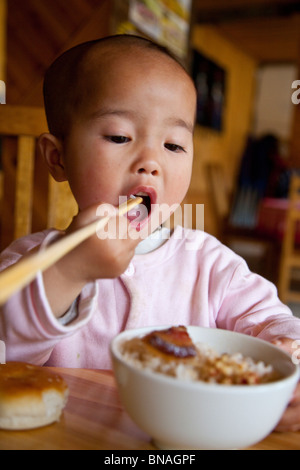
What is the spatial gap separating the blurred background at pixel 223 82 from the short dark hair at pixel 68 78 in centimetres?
30

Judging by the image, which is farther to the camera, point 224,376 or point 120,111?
point 120,111

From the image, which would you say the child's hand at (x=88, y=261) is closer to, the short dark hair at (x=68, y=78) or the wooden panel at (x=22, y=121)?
the short dark hair at (x=68, y=78)

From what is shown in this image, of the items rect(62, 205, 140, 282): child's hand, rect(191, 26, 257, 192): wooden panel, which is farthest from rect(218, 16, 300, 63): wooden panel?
rect(62, 205, 140, 282): child's hand

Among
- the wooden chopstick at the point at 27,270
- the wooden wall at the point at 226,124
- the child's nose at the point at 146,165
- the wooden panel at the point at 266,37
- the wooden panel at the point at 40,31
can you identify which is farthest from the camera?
the wooden wall at the point at 226,124

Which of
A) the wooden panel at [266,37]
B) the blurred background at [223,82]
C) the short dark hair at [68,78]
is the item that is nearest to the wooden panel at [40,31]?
the blurred background at [223,82]

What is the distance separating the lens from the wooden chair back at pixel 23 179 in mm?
1103

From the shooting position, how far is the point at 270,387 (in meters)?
0.37

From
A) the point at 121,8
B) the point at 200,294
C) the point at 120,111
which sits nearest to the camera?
the point at 120,111

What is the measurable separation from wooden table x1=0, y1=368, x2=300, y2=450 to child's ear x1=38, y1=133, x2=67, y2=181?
0.46 m

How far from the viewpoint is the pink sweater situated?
2.66ft

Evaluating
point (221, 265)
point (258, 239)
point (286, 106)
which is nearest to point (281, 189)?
point (258, 239)

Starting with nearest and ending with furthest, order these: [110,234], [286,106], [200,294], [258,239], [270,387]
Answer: [270,387] < [110,234] < [200,294] < [258,239] < [286,106]
